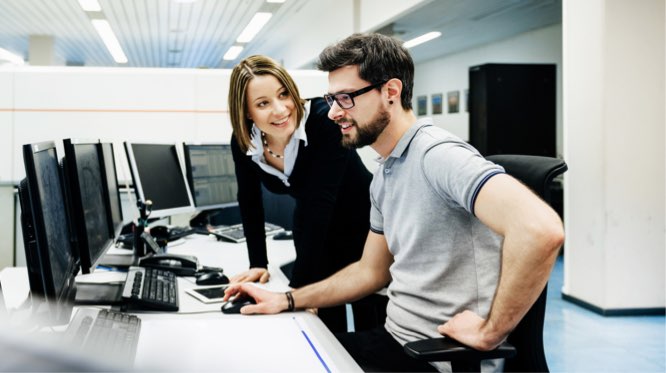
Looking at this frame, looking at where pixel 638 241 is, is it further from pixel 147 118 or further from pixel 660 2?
pixel 147 118

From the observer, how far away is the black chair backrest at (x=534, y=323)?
1.16 meters

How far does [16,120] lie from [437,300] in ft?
13.3

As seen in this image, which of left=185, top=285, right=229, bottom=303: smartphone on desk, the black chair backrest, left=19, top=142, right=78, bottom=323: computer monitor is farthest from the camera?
left=185, top=285, right=229, bottom=303: smartphone on desk

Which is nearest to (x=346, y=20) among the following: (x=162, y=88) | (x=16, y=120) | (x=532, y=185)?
(x=162, y=88)

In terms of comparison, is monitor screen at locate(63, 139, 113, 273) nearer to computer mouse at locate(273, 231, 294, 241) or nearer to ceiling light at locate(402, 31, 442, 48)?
computer mouse at locate(273, 231, 294, 241)

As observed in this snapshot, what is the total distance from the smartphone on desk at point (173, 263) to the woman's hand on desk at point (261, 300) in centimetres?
45

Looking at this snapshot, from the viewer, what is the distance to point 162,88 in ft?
14.7

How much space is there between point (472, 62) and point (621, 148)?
20.5 ft

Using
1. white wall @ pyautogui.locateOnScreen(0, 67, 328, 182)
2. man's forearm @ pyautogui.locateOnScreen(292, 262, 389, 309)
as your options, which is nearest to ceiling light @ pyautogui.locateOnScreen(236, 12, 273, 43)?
white wall @ pyautogui.locateOnScreen(0, 67, 328, 182)

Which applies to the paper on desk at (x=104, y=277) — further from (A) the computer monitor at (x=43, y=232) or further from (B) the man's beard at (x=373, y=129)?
(B) the man's beard at (x=373, y=129)

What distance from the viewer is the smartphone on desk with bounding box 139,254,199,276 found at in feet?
6.01

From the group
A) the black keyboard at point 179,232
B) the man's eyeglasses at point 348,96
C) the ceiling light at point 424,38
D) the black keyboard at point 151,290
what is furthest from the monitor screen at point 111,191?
the ceiling light at point 424,38

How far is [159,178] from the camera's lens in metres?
2.48

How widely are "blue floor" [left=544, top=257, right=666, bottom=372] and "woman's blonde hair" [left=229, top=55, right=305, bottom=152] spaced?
208 cm
